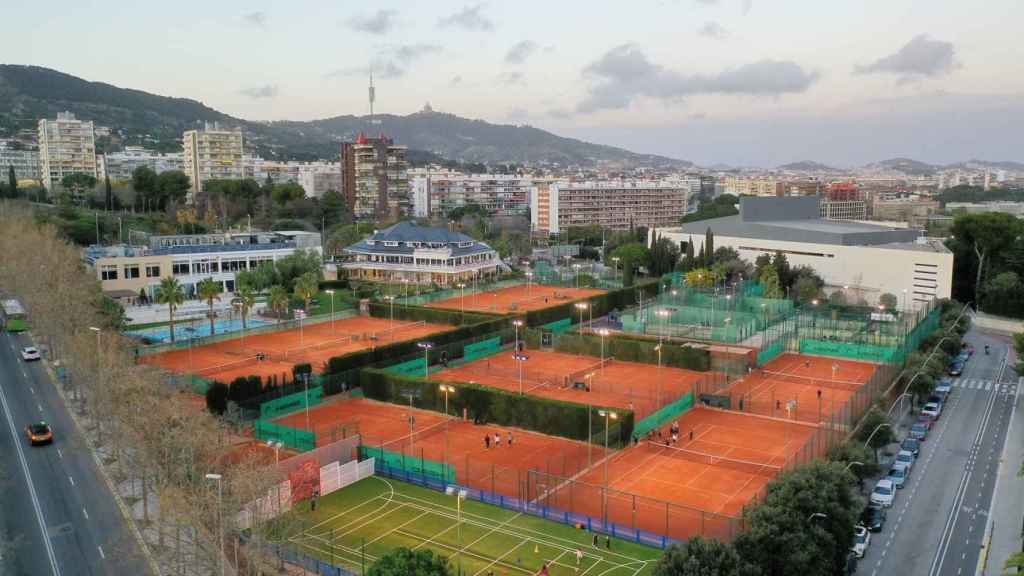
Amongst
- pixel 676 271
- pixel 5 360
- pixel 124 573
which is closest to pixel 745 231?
pixel 676 271

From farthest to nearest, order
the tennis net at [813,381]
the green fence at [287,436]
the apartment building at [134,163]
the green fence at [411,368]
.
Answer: the apartment building at [134,163], the green fence at [411,368], the tennis net at [813,381], the green fence at [287,436]

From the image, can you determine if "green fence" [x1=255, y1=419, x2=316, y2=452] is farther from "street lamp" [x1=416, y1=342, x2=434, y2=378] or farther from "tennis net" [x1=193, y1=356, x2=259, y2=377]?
"tennis net" [x1=193, y1=356, x2=259, y2=377]

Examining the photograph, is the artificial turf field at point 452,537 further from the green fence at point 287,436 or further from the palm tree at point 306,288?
the palm tree at point 306,288

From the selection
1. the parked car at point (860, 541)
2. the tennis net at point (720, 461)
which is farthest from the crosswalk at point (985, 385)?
→ the parked car at point (860, 541)

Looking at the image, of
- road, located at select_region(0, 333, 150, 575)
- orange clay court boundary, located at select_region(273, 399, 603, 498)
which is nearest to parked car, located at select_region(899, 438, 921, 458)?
orange clay court boundary, located at select_region(273, 399, 603, 498)

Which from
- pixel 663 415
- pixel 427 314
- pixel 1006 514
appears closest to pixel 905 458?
pixel 1006 514

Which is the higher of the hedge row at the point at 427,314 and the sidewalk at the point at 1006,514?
the hedge row at the point at 427,314

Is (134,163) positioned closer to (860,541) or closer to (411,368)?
(411,368)
